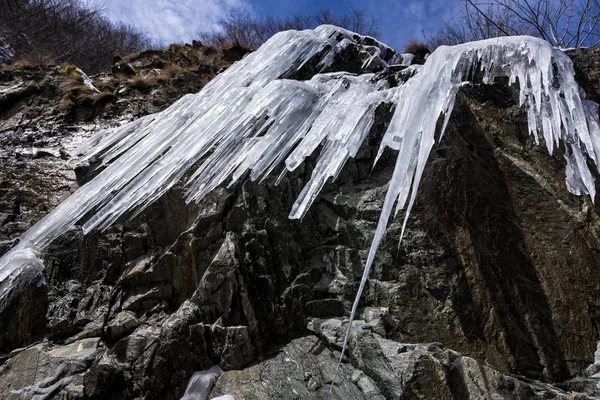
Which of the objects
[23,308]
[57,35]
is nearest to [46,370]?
[23,308]

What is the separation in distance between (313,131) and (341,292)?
1420mm

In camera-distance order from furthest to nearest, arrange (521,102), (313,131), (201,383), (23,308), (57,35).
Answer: (57,35) < (521,102) < (313,131) < (23,308) < (201,383)

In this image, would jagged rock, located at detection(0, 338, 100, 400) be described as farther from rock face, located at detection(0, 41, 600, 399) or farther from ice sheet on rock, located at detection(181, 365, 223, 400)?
ice sheet on rock, located at detection(181, 365, 223, 400)

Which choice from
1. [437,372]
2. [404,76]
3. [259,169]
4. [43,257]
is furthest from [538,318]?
[43,257]

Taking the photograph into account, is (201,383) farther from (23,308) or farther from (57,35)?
(57,35)

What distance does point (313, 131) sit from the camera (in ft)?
12.2

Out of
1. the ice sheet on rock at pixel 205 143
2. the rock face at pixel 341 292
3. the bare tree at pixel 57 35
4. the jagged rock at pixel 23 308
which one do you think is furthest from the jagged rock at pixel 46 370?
the bare tree at pixel 57 35

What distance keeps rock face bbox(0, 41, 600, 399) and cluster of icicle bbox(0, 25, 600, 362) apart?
0.15 m

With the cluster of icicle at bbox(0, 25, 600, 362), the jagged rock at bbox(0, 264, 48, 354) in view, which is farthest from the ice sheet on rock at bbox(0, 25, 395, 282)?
the jagged rock at bbox(0, 264, 48, 354)

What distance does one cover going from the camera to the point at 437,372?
2.52m

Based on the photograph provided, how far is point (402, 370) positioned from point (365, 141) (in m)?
2.00

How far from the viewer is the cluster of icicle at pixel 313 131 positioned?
11.3 ft

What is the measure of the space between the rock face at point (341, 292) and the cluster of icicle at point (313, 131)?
15 centimetres

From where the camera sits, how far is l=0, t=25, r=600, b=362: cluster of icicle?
11.3 ft
